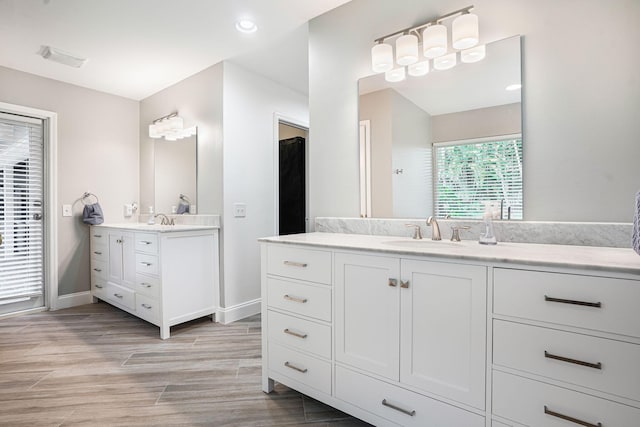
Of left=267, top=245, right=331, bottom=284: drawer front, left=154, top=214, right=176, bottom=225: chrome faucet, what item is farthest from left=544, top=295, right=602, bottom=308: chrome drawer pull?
left=154, top=214, right=176, bottom=225: chrome faucet

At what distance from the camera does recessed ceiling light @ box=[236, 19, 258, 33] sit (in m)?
2.38

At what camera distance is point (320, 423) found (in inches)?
62.8

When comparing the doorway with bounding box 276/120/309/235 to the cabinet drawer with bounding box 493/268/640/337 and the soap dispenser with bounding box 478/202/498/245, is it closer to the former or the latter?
the soap dispenser with bounding box 478/202/498/245

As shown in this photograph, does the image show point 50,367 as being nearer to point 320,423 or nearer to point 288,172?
point 320,423

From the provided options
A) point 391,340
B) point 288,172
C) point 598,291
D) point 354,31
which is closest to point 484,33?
point 354,31

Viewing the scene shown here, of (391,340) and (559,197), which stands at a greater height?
(559,197)

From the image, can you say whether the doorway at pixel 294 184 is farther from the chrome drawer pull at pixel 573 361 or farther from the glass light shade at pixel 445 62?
the chrome drawer pull at pixel 573 361

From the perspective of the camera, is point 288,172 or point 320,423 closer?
point 320,423

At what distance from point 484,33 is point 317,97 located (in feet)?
3.73

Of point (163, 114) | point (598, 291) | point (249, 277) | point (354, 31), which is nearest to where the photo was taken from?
point (598, 291)

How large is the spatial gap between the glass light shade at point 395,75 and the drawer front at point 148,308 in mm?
2498

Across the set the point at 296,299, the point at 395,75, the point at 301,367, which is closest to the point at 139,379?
the point at 301,367

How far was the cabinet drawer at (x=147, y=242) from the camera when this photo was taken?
2719mm

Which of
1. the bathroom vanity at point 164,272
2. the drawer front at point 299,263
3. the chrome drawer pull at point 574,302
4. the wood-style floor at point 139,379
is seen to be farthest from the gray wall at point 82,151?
the chrome drawer pull at point 574,302
